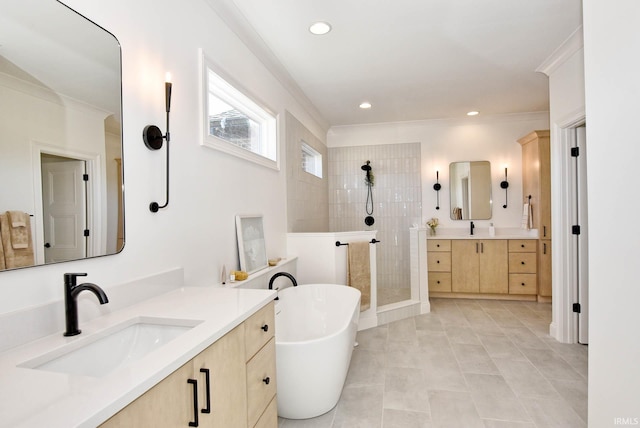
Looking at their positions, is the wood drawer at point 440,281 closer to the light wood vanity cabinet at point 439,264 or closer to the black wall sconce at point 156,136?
the light wood vanity cabinet at point 439,264

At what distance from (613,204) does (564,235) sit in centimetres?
193

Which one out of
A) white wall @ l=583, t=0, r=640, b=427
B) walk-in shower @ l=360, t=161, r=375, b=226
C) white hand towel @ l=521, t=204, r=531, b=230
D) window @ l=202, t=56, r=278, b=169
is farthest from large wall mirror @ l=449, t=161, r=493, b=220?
white wall @ l=583, t=0, r=640, b=427

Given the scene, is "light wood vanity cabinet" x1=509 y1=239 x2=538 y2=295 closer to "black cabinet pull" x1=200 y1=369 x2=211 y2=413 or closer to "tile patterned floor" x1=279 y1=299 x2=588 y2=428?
"tile patterned floor" x1=279 y1=299 x2=588 y2=428

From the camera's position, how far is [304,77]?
3221 millimetres

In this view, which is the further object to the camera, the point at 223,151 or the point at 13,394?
the point at 223,151

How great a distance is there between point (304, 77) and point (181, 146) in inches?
76.5

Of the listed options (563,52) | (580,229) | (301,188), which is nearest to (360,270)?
(301,188)

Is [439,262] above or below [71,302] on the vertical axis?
below

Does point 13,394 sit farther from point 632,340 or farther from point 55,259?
point 632,340

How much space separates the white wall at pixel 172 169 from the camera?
1.21 metres

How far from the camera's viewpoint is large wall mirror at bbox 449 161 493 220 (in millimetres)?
4730

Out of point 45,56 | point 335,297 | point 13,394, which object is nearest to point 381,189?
point 335,297

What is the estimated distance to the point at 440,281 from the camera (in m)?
4.44

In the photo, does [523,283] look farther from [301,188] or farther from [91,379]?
[91,379]
